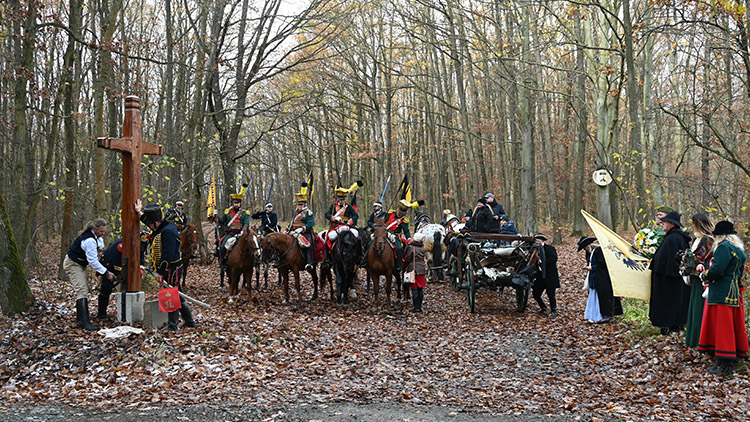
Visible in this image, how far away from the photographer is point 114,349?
25.1 ft

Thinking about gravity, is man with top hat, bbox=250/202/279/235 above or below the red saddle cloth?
above

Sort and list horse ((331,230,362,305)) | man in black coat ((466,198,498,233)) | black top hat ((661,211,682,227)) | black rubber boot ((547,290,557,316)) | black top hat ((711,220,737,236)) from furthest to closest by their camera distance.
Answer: man in black coat ((466,198,498,233))
horse ((331,230,362,305))
black rubber boot ((547,290,557,316))
black top hat ((661,211,682,227))
black top hat ((711,220,737,236))

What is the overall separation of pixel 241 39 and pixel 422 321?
14249 mm

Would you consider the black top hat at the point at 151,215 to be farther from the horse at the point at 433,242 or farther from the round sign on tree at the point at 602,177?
the round sign on tree at the point at 602,177

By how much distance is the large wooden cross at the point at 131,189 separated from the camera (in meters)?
8.23

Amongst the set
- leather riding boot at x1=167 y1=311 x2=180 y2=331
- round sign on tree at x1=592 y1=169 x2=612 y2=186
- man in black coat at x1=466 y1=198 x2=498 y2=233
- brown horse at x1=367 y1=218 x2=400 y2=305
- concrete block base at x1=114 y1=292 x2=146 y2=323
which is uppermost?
round sign on tree at x1=592 y1=169 x2=612 y2=186

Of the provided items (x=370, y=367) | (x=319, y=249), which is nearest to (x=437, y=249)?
(x=319, y=249)

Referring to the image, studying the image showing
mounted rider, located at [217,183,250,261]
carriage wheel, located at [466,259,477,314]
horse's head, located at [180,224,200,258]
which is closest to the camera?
carriage wheel, located at [466,259,477,314]

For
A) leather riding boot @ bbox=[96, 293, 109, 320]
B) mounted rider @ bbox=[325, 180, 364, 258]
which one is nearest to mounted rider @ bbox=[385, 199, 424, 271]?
mounted rider @ bbox=[325, 180, 364, 258]

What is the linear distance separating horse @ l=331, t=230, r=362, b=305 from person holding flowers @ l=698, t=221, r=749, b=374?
7.27 metres

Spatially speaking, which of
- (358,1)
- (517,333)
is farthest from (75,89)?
(517,333)

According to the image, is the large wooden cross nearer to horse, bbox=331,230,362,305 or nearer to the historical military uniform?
the historical military uniform

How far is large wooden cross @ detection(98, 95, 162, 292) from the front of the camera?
27.0 ft

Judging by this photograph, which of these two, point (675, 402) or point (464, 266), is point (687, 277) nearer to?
point (675, 402)
